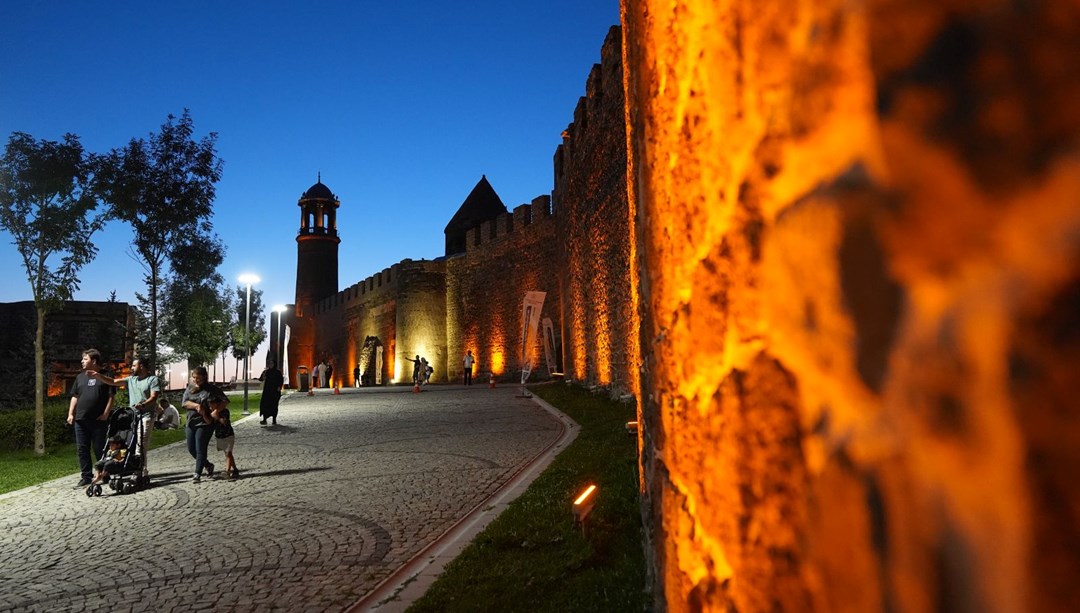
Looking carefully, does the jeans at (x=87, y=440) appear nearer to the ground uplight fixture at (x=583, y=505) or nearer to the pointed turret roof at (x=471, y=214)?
the ground uplight fixture at (x=583, y=505)

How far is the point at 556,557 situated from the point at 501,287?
26.5m

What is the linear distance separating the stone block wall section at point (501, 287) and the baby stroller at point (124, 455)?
18.5m

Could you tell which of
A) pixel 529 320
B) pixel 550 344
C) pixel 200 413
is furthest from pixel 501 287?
pixel 200 413

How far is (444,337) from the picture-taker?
113 feet

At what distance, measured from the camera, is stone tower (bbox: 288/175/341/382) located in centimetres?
5131

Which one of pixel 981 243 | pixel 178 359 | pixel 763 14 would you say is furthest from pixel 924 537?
pixel 178 359

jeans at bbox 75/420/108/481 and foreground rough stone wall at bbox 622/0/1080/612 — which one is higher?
foreground rough stone wall at bbox 622/0/1080/612

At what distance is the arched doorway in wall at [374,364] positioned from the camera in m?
38.3

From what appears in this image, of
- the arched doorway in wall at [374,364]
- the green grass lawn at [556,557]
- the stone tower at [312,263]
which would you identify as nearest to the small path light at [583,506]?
the green grass lawn at [556,557]

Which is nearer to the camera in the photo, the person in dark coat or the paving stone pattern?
the paving stone pattern

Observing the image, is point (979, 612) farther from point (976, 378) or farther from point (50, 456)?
point (50, 456)

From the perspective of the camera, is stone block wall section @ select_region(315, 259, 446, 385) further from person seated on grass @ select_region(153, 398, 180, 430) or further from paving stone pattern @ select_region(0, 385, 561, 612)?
person seated on grass @ select_region(153, 398, 180, 430)

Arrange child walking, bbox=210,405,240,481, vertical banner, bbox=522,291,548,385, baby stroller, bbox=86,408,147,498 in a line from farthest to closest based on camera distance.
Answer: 1. vertical banner, bbox=522,291,548,385
2. child walking, bbox=210,405,240,481
3. baby stroller, bbox=86,408,147,498

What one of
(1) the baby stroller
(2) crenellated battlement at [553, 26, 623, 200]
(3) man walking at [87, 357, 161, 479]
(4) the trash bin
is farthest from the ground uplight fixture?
(4) the trash bin
